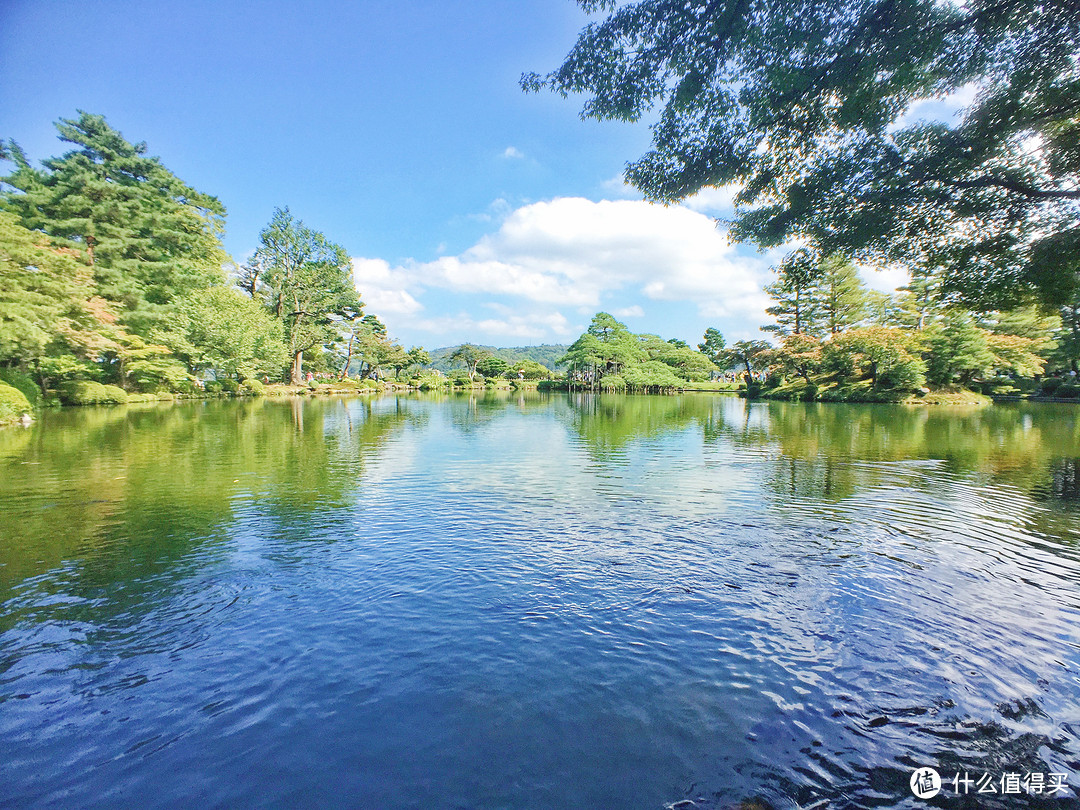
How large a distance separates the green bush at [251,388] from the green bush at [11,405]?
21.8 meters

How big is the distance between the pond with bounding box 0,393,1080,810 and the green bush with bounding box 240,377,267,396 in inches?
1342

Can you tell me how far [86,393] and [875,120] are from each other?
119 feet

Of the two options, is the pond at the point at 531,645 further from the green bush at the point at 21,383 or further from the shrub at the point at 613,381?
the shrub at the point at 613,381

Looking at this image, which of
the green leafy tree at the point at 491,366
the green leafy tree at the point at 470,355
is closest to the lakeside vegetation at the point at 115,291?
the green leafy tree at the point at 470,355

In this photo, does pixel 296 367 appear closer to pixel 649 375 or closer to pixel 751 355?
pixel 649 375

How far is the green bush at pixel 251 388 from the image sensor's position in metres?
40.2

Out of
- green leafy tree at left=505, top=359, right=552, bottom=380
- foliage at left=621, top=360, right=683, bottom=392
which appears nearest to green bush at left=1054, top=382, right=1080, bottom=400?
foliage at left=621, top=360, right=683, bottom=392

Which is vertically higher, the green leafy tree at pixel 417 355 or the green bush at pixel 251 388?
the green leafy tree at pixel 417 355

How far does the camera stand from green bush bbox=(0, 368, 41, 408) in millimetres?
20984

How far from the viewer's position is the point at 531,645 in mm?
4066

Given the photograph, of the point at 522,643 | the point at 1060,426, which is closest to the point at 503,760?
the point at 522,643

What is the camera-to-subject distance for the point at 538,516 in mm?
7836

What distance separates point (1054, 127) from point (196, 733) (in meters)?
10.5

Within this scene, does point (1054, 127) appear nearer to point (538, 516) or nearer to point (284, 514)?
point (538, 516)
